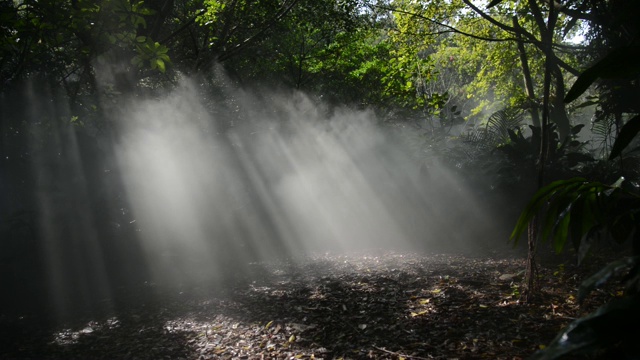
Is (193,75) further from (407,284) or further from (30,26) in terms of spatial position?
(407,284)

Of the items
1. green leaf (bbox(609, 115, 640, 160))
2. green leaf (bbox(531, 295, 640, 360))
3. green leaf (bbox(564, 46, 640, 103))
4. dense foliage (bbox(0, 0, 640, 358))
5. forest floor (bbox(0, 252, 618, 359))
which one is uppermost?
dense foliage (bbox(0, 0, 640, 358))

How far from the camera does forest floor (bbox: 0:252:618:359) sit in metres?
3.15

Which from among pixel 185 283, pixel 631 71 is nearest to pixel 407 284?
pixel 185 283

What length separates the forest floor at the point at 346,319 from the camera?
3154 mm

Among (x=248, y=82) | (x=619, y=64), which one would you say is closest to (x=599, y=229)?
(x=619, y=64)

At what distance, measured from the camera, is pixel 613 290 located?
3602 mm

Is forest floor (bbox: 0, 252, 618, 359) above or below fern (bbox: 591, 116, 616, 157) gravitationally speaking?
below

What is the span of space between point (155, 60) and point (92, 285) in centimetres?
404

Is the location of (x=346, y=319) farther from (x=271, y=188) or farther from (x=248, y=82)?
(x=248, y=82)

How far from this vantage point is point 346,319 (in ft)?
12.5

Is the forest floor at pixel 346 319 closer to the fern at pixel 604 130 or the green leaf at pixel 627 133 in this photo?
the fern at pixel 604 130

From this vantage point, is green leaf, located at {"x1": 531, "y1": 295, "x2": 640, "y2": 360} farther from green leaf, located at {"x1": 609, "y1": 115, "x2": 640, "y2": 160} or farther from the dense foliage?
the dense foliage

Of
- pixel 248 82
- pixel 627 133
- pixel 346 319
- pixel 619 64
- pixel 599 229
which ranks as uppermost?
pixel 248 82

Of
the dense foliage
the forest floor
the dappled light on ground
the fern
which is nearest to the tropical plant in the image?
the forest floor
